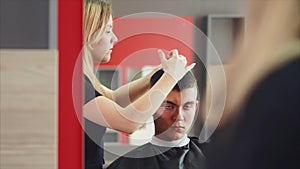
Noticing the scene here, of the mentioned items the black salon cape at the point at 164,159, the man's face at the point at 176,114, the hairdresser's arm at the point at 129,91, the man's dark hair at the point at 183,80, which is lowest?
the black salon cape at the point at 164,159

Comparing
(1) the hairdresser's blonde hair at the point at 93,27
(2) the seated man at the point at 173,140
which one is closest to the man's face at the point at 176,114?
(2) the seated man at the point at 173,140

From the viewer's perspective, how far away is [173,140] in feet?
3.26

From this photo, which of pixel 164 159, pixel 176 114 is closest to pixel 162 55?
pixel 176 114

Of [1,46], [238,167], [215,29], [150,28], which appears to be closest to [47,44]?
[1,46]

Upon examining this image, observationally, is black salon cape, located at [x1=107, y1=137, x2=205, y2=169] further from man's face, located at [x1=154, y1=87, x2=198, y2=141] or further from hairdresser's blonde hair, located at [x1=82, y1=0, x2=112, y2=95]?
hairdresser's blonde hair, located at [x1=82, y1=0, x2=112, y2=95]

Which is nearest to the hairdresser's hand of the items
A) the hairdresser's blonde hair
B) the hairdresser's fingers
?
the hairdresser's fingers

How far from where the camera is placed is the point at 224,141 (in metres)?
0.99

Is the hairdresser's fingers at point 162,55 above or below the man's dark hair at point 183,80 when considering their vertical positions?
above

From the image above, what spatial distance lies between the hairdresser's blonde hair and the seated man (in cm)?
15

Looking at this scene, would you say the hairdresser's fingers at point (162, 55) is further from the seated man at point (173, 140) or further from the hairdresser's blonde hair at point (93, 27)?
the hairdresser's blonde hair at point (93, 27)

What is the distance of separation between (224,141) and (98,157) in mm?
309

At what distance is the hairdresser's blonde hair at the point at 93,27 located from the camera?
0.97 m

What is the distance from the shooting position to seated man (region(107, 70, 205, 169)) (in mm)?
985

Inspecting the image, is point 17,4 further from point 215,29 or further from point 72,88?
point 215,29
